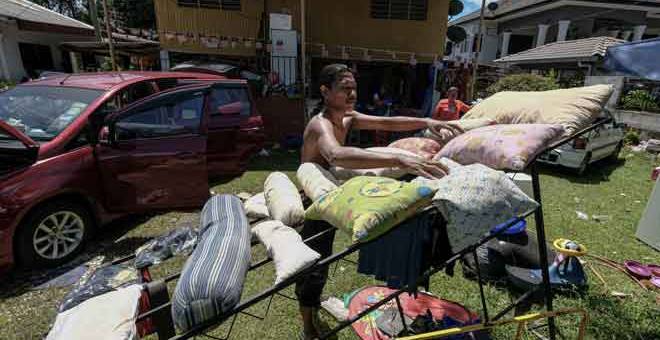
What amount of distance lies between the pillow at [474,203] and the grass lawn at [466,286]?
1.47 m

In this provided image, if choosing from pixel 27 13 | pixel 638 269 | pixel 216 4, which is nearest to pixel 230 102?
pixel 638 269

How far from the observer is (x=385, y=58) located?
1118cm

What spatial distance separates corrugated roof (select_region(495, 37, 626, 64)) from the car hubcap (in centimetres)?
1247

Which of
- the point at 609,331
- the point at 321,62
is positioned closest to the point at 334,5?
the point at 321,62

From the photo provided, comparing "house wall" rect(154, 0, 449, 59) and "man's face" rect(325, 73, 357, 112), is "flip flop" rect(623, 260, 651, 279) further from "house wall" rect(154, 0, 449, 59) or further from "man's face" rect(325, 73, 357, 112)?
"house wall" rect(154, 0, 449, 59)

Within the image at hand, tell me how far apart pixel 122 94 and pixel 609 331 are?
5.06 metres

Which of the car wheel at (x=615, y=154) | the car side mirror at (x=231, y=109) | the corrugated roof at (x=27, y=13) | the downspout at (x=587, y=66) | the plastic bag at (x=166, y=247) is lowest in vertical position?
the car wheel at (x=615, y=154)

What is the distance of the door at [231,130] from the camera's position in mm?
4746

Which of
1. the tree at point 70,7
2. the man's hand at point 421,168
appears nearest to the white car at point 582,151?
the man's hand at point 421,168

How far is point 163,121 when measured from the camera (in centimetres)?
367

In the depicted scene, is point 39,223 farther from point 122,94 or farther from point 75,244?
point 122,94

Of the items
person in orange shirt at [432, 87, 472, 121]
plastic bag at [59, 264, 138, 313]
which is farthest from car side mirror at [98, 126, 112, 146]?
person in orange shirt at [432, 87, 472, 121]

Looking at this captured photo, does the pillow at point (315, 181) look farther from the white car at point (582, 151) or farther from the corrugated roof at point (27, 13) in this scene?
the corrugated roof at point (27, 13)

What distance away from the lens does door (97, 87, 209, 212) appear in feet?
11.0
